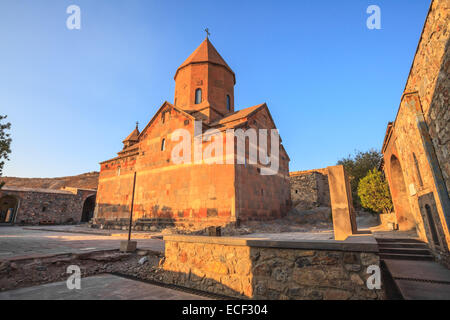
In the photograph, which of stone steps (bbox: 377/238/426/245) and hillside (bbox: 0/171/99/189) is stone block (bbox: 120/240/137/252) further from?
hillside (bbox: 0/171/99/189)

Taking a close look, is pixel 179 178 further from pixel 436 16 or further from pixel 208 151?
pixel 436 16

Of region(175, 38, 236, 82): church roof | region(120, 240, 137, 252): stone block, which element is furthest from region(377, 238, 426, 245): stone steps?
region(175, 38, 236, 82): church roof

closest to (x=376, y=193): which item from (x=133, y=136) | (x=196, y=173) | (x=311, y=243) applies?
(x=196, y=173)

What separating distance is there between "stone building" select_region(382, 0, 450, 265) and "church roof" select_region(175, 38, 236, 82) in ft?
46.4

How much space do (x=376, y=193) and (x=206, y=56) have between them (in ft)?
51.7

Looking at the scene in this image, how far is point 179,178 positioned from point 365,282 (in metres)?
11.2

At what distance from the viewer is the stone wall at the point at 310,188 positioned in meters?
20.6

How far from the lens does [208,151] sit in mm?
11719

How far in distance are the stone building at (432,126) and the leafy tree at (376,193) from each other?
6.98 m

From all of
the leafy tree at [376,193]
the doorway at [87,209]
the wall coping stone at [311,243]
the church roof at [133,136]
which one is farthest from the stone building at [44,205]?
the leafy tree at [376,193]

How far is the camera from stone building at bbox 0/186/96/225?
69.6 ft

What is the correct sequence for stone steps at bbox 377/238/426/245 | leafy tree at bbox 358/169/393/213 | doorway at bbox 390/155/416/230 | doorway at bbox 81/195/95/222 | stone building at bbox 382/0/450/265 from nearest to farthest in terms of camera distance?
stone building at bbox 382/0/450/265 < stone steps at bbox 377/238/426/245 < doorway at bbox 390/155/416/230 < leafy tree at bbox 358/169/393/213 < doorway at bbox 81/195/95/222

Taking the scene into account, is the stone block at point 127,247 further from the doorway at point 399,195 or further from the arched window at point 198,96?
the arched window at point 198,96

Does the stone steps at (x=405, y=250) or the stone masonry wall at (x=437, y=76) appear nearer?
the stone masonry wall at (x=437, y=76)
